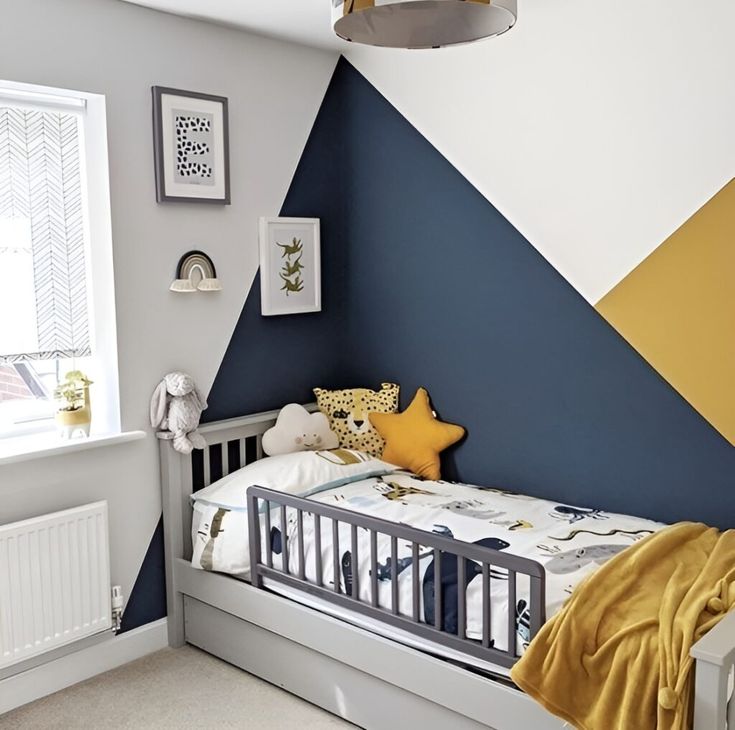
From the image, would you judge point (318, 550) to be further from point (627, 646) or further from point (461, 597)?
point (627, 646)

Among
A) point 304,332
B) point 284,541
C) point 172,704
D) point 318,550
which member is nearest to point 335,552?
point 318,550

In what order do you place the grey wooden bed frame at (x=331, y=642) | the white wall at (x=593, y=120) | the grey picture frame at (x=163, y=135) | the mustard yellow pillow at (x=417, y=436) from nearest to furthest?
1. the grey wooden bed frame at (x=331, y=642)
2. the white wall at (x=593, y=120)
3. the grey picture frame at (x=163, y=135)
4. the mustard yellow pillow at (x=417, y=436)

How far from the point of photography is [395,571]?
2416 mm

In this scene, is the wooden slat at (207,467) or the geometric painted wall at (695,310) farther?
A: the wooden slat at (207,467)

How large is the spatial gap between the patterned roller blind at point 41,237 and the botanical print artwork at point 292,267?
0.81 metres

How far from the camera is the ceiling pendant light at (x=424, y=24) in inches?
73.5

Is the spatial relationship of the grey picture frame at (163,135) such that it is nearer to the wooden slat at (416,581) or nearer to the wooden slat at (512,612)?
the wooden slat at (416,581)

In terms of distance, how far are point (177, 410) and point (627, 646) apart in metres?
1.73

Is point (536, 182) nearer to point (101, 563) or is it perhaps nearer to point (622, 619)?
point (622, 619)

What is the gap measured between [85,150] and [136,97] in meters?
0.25

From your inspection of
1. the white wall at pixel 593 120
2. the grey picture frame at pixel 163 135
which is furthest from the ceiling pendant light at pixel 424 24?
the grey picture frame at pixel 163 135

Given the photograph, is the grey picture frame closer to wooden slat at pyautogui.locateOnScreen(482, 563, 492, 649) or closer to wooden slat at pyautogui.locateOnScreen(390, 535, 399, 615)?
wooden slat at pyautogui.locateOnScreen(390, 535, 399, 615)

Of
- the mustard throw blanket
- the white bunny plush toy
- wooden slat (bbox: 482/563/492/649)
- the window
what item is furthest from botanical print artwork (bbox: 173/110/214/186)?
the mustard throw blanket

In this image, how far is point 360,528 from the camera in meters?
2.73
